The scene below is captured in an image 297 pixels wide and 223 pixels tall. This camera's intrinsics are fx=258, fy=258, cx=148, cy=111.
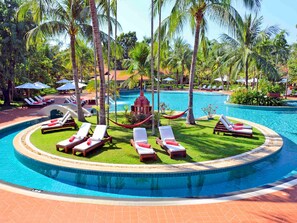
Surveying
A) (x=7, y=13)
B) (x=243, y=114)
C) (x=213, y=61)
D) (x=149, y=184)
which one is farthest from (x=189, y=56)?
(x=149, y=184)

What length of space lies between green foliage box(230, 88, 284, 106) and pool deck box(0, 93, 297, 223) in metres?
18.3

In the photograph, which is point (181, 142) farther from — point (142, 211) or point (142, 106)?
point (142, 211)

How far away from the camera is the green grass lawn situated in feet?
28.1

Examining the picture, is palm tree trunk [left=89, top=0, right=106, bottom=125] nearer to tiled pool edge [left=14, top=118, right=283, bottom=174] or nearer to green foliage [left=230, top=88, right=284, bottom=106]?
tiled pool edge [left=14, top=118, right=283, bottom=174]

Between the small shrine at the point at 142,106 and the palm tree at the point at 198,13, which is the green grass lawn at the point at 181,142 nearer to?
the small shrine at the point at 142,106

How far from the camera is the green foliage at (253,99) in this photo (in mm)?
22812

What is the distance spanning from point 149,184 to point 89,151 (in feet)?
9.23

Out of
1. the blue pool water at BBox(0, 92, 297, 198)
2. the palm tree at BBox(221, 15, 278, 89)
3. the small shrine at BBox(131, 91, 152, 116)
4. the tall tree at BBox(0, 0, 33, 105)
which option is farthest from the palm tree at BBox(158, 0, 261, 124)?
the tall tree at BBox(0, 0, 33, 105)

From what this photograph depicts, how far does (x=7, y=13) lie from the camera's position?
19.5 m

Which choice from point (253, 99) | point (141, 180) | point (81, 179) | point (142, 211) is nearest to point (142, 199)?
point (142, 211)

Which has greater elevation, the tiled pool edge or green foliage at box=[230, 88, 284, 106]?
green foliage at box=[230, 88, 284, 106]

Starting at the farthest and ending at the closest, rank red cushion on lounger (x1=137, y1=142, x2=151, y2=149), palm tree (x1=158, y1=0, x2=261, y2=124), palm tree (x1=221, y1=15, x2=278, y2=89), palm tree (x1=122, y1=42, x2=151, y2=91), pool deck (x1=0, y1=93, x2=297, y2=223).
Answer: palm tree (x1=221, y1=15, x2=278, y2=89) → palm tree (x1=122, y1=42, x2=151, y2=91) → palm tree (x1=158, y1=0, x2=261, y2=124) → red cushion on lounger (x1=137, y1=142, x2=151, y2=149) → pool deck (x1=0, y1=93, x2=297, y2=223)

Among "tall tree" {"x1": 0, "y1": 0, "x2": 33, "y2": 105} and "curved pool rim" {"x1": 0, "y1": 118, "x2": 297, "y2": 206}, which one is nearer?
"curved pool rim" {"x1": 0, "y1": 118, "x2": 297, "y2": 206}

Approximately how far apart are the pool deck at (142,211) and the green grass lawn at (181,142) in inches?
99.9
